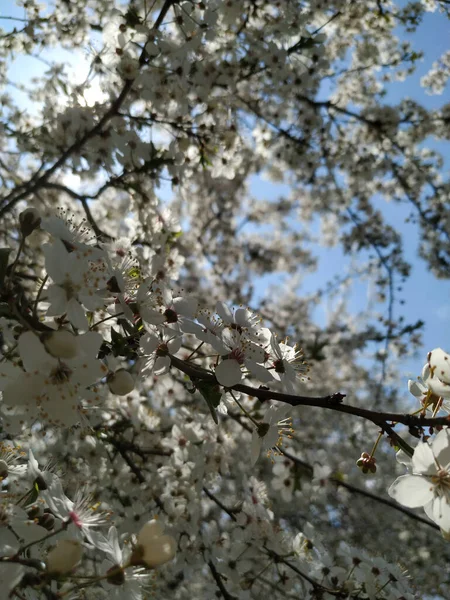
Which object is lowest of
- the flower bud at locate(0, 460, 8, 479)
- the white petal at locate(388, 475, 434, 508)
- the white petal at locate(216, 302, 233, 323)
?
the flower bud at locate(0, 460, 8, 479)

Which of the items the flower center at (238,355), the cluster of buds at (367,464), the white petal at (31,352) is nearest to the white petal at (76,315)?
the white petal at (31,352)

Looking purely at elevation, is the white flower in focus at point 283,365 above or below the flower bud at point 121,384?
above

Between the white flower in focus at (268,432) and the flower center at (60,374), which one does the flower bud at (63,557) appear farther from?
the white flower in focus at (268,432)

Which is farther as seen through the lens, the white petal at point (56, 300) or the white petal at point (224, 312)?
the white petal at point (224, 312)

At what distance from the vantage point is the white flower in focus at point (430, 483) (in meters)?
1.04

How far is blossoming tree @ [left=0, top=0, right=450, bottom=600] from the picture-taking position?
1.09 metres

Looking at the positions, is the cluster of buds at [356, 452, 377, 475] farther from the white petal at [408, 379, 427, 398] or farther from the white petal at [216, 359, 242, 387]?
the white petal at [216, 359, 242, 387]

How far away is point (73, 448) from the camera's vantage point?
10.0 ft

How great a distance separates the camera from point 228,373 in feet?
3.89

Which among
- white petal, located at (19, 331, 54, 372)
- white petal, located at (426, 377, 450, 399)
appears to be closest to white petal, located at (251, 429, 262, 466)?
white petal, located at (426, 377, 450, 399)

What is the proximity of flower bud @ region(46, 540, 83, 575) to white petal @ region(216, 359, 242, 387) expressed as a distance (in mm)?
473

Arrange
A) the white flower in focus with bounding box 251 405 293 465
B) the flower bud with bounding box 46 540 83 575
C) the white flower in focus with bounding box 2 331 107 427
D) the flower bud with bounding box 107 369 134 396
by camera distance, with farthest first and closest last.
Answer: the white flower in focus with bounding box 251 405 293 465 < the flower bud with bounding box 107 369 134 396 < the white flower in focus with bounding box 2 331 107 427 < the flower bud with bounding box 46 540 83 575

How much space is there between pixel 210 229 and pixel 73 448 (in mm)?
5866

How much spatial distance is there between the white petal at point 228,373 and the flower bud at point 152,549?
36cm
